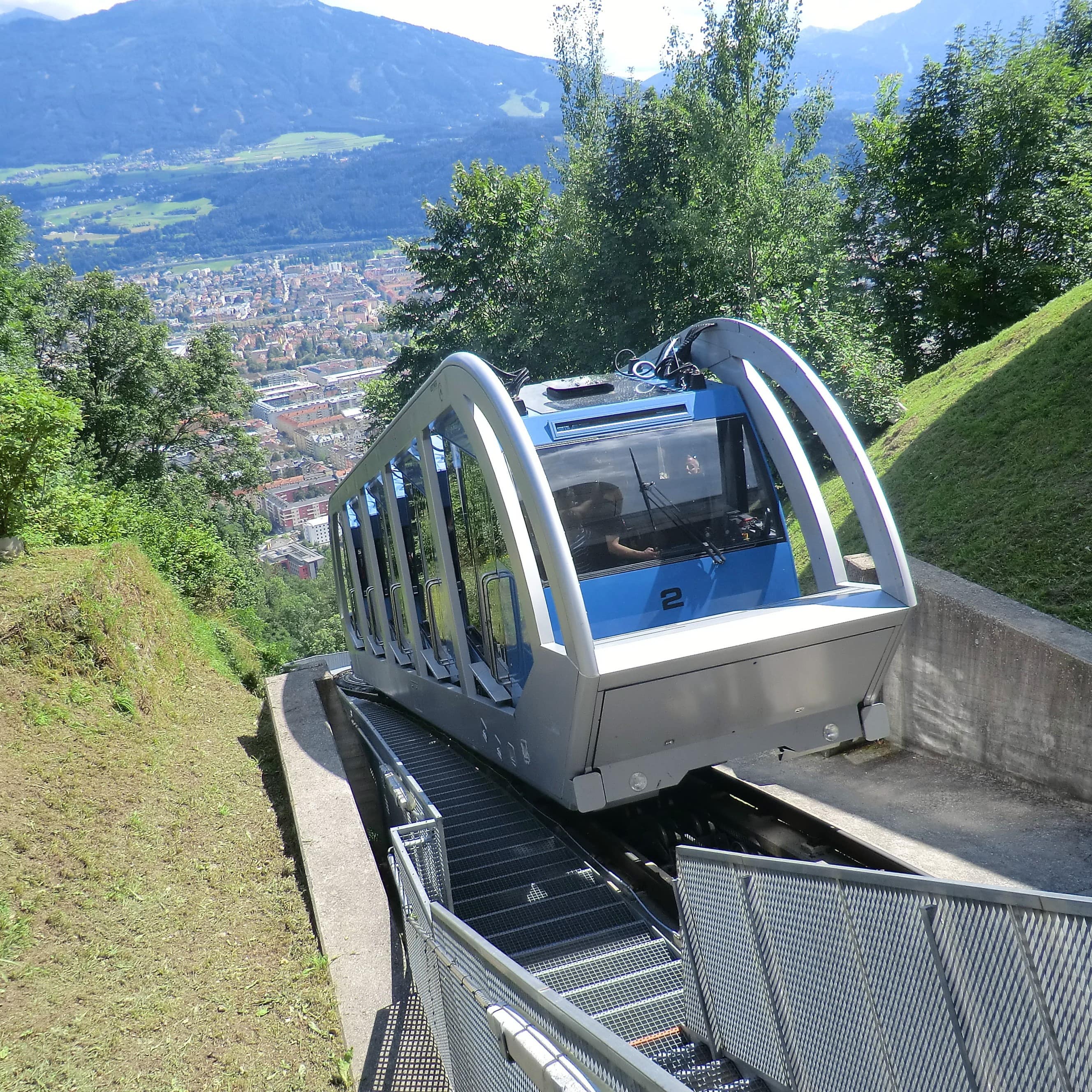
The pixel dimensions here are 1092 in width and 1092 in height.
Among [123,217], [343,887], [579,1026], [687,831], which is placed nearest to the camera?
[579,1026]

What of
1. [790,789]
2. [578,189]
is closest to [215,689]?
[790,789]

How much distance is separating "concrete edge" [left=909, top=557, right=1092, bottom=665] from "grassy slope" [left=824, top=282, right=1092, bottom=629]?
38 centimetres

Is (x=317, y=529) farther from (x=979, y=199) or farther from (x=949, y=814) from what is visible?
(x=949, y=814)

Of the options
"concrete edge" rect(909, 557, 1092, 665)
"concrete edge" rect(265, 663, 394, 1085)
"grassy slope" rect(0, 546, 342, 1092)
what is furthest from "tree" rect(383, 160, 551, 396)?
"concrete edge" rect(909, 557, 1092, 665)

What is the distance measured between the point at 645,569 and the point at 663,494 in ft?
1.80

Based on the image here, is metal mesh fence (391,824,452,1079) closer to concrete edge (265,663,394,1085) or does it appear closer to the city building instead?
concrete edge (265,663,394,1085)

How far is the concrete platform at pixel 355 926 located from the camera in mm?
4496

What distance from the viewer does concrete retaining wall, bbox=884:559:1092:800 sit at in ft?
21.1

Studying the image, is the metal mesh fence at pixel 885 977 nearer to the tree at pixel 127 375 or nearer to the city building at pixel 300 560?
the tree at pixel 127 375

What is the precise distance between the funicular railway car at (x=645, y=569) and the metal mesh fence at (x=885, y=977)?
5.73 ft

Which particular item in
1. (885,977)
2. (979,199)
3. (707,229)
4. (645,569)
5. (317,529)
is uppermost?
(979,199)

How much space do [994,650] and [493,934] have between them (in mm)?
4371

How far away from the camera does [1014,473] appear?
9.22 m

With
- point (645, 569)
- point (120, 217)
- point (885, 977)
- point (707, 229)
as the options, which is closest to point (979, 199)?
point (707, 229)
